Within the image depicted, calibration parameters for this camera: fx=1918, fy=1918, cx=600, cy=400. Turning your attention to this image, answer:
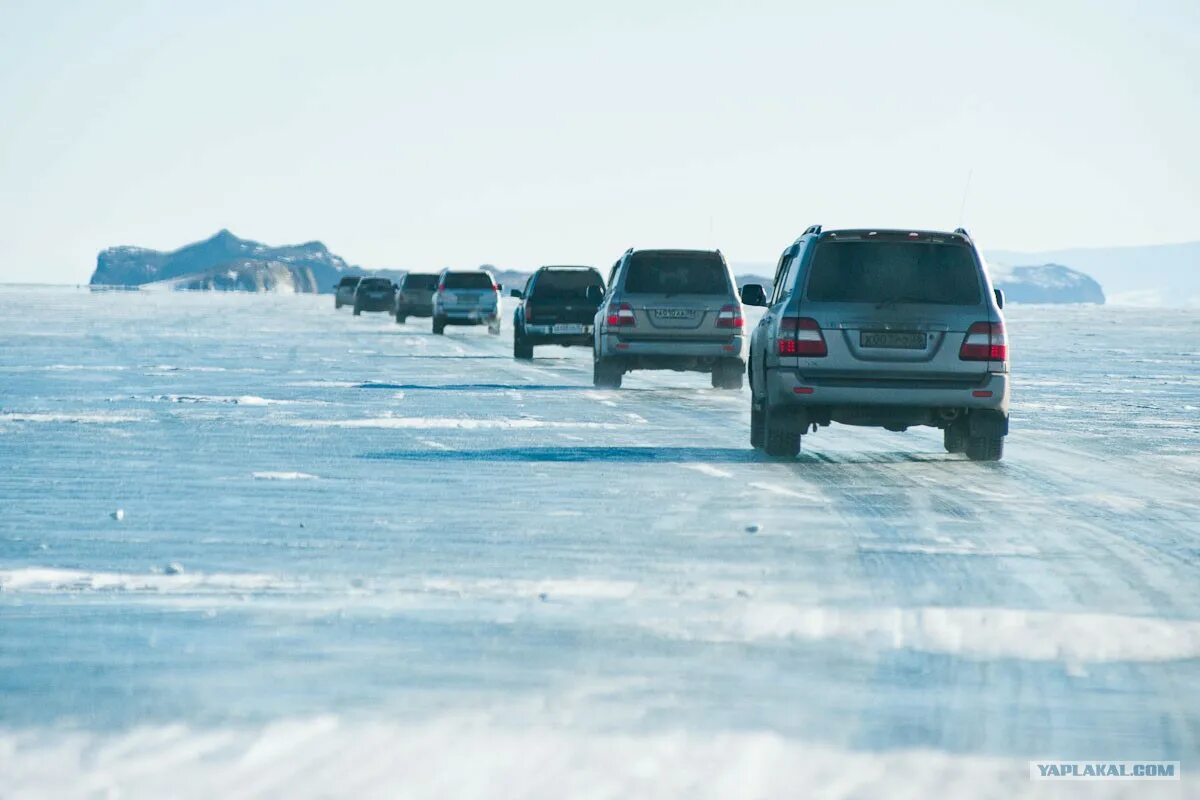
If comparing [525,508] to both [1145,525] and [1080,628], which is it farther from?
[1080,628]

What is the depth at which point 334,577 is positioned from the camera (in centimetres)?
877

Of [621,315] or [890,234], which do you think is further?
[621,315]

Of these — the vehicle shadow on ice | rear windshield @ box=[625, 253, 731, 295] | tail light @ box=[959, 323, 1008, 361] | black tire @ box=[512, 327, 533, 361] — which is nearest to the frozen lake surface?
tail light @ box=[959, 323, 1008, 361]

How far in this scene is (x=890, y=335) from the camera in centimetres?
1491

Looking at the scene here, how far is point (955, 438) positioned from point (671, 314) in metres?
8.00

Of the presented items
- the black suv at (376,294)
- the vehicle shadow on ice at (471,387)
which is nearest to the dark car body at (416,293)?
the black suv at (376,294)

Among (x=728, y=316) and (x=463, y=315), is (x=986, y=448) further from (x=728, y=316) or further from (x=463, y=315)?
(x=463, y=315)

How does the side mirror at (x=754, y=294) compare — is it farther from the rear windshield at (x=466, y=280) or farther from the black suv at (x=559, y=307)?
the rear windshield at (x=466, y=280)

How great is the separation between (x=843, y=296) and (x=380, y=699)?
31.1ft

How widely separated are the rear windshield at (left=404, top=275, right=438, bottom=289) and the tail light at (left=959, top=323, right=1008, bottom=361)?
1839 inches

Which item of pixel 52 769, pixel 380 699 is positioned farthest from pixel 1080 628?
pixel 52 769

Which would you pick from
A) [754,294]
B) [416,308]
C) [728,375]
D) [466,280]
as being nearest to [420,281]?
[416,308]

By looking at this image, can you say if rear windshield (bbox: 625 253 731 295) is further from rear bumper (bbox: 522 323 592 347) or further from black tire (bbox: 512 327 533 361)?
black tire (bbox: 512 327 533 361)

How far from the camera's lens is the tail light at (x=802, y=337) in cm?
1499
